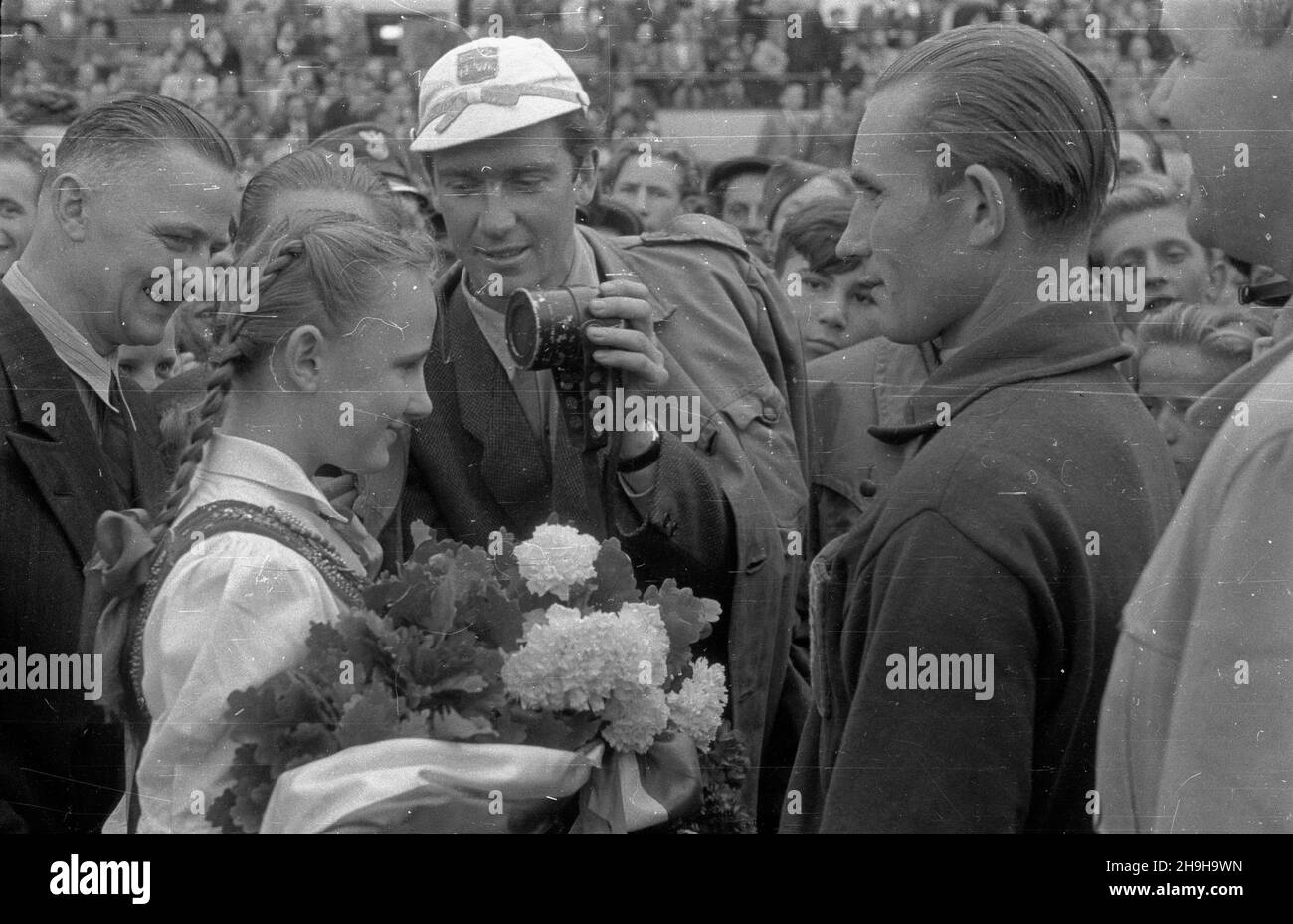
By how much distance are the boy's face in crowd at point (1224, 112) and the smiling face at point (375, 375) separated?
1.28m

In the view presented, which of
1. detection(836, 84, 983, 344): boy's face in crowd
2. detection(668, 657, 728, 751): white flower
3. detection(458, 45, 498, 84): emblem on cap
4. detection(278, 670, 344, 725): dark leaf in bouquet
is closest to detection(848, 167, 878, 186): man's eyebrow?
detection(836, 84, 983, 344): boy's face in crowd

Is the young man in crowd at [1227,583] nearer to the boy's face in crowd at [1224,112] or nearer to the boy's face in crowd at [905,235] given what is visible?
the boy's face in crowd at [1224,112]

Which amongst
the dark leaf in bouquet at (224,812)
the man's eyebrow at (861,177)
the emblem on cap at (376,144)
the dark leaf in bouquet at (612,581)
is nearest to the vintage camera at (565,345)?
the dark leaf in bouquet at (612,581)

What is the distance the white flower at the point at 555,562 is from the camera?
257 cm

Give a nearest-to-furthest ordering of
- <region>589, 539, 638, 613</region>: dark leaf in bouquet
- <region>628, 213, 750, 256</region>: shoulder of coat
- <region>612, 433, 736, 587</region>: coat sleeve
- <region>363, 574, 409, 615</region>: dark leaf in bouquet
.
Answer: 1. <region>363, 574, 409, 615</region>: dark leaf in bouquet
2. <region>589, 539, 638, 613</region>: dark leaf in bouquet
3. <region>612, 433, 736, 587</region>: coat sleeve
4. <region>628, 213, 750, 256</region>: shoulder of coat

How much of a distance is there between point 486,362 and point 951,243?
0.80 m

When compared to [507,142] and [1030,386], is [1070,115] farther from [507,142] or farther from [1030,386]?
[507,142]

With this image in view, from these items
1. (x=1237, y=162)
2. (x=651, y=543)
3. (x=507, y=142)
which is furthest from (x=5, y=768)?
(x=1237, y=162)

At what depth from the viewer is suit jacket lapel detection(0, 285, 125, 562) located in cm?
286

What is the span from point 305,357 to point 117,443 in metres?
0.51

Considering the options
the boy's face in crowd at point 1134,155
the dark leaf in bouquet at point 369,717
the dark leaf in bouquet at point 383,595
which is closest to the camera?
the dark leaf in bouquet at point 369,717

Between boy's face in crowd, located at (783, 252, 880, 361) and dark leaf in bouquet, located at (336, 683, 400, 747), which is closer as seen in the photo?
dark leaf in bouquet, located at (336, 683, 400, 747)

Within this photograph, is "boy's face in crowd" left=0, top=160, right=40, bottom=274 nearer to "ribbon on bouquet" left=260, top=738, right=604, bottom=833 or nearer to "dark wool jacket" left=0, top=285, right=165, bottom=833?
"dark wool jacket" left=0, top=285, right=165, bottom=833

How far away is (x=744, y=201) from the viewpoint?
9.60 feet
